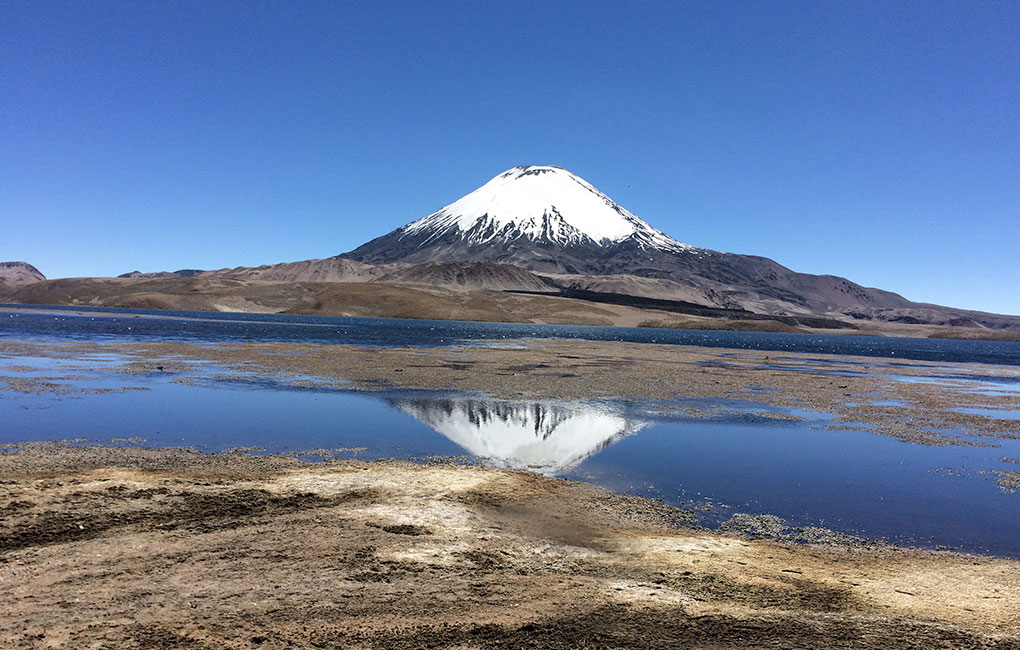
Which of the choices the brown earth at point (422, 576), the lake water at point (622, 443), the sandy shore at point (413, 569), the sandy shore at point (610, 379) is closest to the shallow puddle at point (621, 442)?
the lake water at point (622, 443)

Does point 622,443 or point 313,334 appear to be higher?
point 313,334

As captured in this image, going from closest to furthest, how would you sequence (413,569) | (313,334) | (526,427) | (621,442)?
(413,569) < (621,442) < (526,427) < (313,334)

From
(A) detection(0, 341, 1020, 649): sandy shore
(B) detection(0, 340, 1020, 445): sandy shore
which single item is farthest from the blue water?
(A) detection(0, 341, 1020, 649): sandy shore

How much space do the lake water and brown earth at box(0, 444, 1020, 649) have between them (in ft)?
8.74

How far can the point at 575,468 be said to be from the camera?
1728 centimetres

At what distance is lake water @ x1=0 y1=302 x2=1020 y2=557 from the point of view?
14.4m

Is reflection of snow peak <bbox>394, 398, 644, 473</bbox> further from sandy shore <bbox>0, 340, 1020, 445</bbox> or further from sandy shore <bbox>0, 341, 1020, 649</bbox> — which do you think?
sandy shore <bbox>0, 340, 1020, 445</bbox>

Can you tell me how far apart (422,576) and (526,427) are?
14630 mm

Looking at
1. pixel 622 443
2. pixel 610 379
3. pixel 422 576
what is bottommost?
pixel 622 443

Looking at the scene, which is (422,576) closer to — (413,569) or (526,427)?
(413,569)

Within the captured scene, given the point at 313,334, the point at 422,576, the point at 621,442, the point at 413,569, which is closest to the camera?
the point at 422,576

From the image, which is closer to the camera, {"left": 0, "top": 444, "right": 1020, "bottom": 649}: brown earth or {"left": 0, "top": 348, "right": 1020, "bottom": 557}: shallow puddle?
{"left": 0, "top": 444, "right": 1020, "bottom": 649}: brown earth

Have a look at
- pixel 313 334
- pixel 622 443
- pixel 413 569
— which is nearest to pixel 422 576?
pixel 413 569

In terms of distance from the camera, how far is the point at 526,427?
23.3 meters
